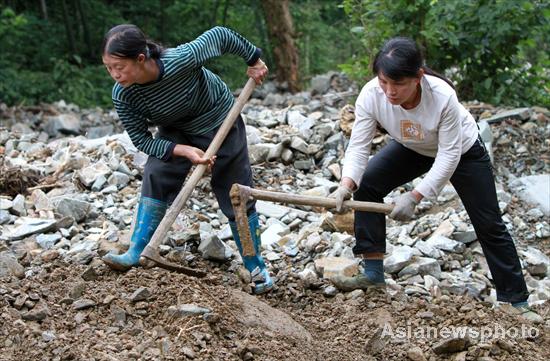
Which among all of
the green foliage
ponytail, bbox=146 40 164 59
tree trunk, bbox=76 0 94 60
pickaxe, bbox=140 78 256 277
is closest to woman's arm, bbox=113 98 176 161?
pickaxe, bbox=140 78 256 277

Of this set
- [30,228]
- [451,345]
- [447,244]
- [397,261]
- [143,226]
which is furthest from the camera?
[447,244]

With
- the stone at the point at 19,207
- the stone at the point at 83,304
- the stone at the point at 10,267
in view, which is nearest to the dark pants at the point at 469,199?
the stone at the point at 83,304

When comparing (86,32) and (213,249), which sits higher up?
(213,249)

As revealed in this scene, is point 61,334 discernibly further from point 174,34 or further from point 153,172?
point 174,34

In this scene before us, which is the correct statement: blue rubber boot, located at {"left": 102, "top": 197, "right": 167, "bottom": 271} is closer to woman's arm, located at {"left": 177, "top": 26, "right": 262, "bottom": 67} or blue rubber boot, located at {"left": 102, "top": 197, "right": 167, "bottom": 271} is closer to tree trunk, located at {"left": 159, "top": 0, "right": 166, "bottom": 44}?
woman's arm, located at {"left": 177, "top": 26, "right": 262, "bottom": 67}

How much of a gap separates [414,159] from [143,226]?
144cm

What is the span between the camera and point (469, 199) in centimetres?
407

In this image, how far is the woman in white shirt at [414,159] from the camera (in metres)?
3.69

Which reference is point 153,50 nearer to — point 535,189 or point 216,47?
point 216,47

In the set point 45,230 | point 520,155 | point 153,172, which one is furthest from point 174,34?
point 153,172

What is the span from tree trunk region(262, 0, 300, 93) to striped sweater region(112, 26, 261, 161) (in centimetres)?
643

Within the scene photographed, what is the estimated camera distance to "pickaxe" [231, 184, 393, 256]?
13.0ft

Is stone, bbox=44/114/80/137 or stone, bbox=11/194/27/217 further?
stone, bbox=44/114/80/137

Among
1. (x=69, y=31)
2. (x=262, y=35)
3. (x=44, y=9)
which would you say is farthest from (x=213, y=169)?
(x=44, y=9)
